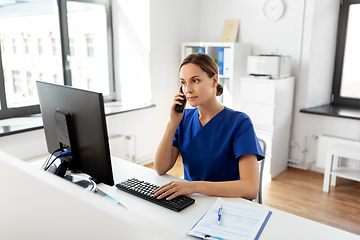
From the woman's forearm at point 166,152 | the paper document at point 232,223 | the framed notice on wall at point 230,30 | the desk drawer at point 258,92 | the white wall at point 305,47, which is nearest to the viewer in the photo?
the paper document at point 232,223

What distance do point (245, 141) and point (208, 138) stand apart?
208 mm

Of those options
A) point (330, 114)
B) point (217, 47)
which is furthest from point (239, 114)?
Answer: point (217, 47)

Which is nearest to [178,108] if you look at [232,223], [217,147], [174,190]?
[217,147]

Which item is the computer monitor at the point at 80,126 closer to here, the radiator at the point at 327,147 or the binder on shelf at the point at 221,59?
the binder on shelf at the point at 221,59

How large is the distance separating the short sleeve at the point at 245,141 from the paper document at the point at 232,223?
286 mm

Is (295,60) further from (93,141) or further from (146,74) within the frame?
(93,141)

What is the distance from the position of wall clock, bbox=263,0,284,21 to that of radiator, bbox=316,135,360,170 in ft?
4.99

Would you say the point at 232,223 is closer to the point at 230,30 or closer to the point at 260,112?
the point at 260,112

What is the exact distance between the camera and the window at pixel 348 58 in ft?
12.2

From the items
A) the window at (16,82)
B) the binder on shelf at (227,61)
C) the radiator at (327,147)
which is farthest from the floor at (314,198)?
the window at (16,82)

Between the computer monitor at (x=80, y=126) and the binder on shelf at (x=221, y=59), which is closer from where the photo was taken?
the computer monitor at (x=80, y=126)

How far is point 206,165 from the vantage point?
1655 millimetres

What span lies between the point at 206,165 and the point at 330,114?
96.3 inches

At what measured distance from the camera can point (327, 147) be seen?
3.62 m
